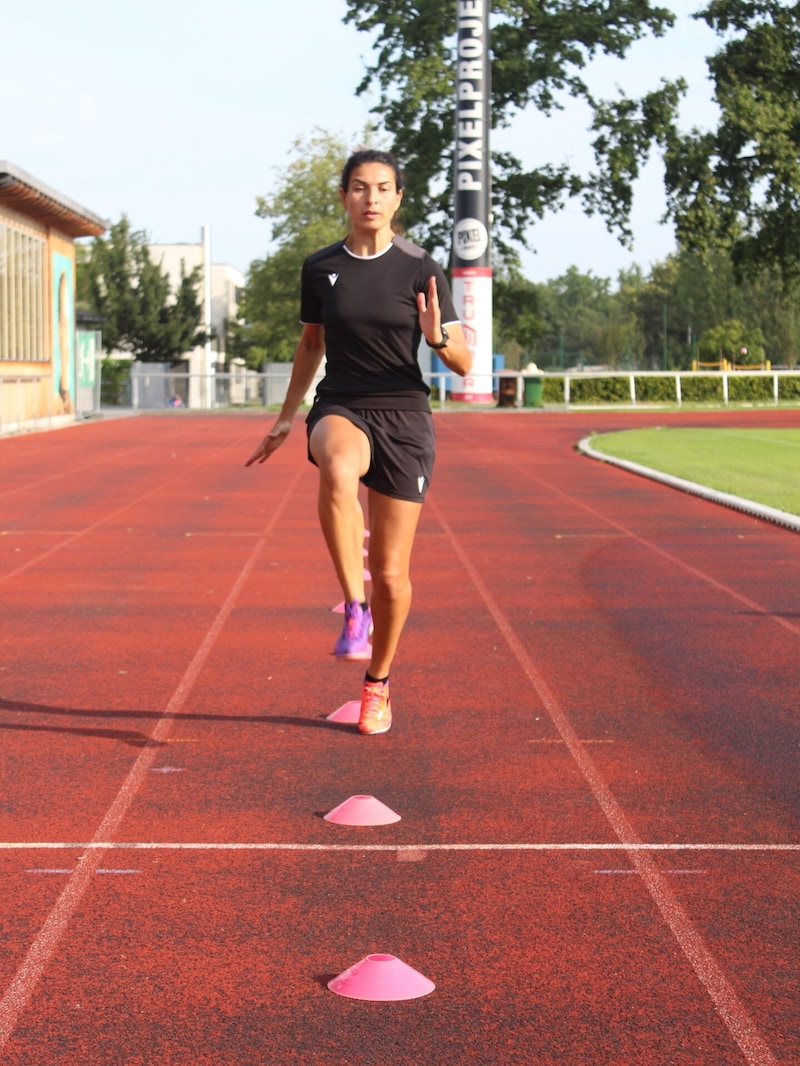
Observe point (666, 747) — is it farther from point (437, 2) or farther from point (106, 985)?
point (437, 2)

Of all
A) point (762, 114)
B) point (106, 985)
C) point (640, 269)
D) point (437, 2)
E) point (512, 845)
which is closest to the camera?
point (106, 985)

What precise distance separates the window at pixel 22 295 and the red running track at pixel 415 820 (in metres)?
22.6

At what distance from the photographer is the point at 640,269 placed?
161 metres

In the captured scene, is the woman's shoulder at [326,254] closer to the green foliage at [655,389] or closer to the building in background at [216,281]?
the green foliage at [655,389]

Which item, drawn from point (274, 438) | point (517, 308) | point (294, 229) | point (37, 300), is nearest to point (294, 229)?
point (294, 229)

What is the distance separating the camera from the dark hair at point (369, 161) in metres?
5.49

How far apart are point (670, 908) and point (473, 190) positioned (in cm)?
4533

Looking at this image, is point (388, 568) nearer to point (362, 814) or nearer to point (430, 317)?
point (430, 317)

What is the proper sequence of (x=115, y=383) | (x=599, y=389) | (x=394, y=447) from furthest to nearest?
1. (x=115, y=383)
2. (x=599, y=389)
3. (x=394, y=447)

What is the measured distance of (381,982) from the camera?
3.36 m

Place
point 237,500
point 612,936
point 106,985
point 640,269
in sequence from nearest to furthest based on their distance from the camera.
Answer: point 106,985 < point 612,936 < point 237,500 < point 640,269

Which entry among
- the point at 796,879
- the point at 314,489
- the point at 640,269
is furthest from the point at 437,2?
the point at 640,269

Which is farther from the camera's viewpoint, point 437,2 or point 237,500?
point 437,2

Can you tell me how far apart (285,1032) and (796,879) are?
1672 millimetres
